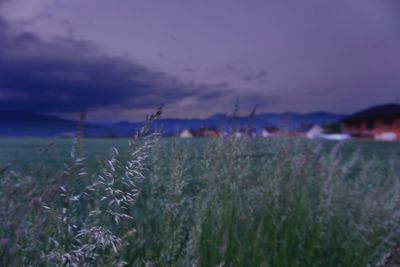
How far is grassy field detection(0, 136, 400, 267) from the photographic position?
6.20ft

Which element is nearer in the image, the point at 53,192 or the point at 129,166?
the point at 129,166

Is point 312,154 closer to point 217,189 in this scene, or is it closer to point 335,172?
point 335,172

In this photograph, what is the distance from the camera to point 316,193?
5539mm

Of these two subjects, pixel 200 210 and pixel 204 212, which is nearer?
pixel 200 210

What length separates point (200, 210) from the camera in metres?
2.81

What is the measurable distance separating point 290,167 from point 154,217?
164 centimetres

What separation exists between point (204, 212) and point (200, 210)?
17cm

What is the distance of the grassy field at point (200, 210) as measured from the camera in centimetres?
189

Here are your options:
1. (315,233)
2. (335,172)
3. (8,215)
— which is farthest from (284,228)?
(8,215)

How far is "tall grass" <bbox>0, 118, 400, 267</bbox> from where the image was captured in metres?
Answer: 1.86

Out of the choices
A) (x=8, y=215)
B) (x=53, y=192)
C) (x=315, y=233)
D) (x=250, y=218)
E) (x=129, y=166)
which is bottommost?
(x=315, y=233)

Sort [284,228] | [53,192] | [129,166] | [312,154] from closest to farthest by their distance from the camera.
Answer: [129,166]
[53,192]
[284,228]
[312,154]

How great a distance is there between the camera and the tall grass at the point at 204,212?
73.1 inches

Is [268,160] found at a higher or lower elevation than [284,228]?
higher
